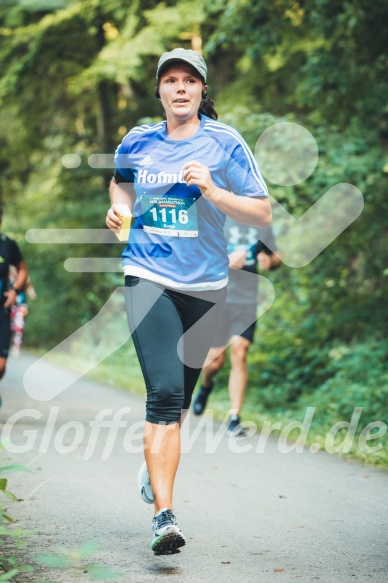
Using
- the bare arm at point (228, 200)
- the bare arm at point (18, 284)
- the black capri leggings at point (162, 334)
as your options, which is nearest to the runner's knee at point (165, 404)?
the black capri leggings at point (162, 334)

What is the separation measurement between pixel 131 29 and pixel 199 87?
14.5 m

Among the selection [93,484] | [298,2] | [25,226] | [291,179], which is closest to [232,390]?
[93,484]

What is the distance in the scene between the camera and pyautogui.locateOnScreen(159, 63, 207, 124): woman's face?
4.33 metres

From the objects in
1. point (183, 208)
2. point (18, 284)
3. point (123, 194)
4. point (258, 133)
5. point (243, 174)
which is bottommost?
point (183, 208)

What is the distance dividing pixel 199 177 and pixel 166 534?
150cm

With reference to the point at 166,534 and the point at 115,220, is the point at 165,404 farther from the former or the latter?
the point at 115,220

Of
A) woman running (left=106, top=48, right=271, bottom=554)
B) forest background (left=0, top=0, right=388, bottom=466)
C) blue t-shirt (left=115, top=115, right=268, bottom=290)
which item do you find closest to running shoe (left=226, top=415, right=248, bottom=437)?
forest background (left=0, top=0, right=388, bottom=466)

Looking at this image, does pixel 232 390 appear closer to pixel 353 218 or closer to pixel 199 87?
pixel 353 218

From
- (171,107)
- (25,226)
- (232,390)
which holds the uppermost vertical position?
(25,226)

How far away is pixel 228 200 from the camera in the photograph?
413 centimetres

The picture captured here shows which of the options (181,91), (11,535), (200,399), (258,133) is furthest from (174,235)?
(258,133)

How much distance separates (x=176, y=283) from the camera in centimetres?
430

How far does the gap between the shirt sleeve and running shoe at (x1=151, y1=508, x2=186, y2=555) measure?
4.80 ft

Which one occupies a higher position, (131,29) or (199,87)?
(131,29)
